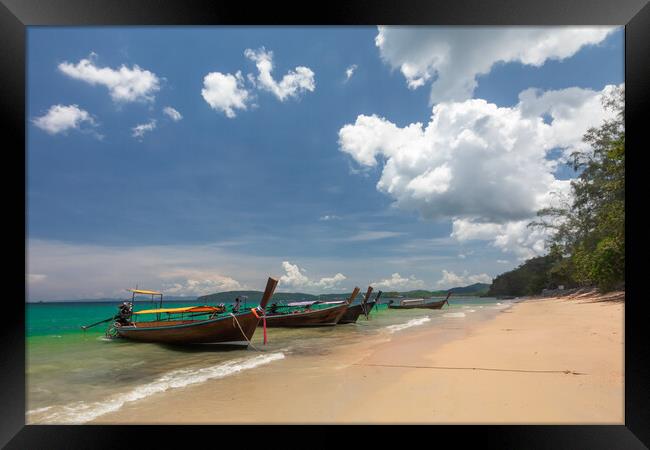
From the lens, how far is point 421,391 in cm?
369

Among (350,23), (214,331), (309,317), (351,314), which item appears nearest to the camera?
(350,23)

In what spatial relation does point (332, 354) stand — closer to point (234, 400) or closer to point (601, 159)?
point (234, 400)

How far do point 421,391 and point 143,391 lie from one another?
3.78 metres

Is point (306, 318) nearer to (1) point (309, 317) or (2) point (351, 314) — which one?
(1) point (309, 317)

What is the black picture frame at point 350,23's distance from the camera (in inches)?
87.7

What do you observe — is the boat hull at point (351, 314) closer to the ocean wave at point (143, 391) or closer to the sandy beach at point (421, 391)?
the ocean wave at point (143, 391)

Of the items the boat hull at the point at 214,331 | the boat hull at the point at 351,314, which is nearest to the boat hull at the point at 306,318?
the boat hull at the point at 351,314

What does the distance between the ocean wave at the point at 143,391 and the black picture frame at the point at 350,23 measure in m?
2.04

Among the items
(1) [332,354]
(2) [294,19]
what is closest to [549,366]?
(1) [332,354]

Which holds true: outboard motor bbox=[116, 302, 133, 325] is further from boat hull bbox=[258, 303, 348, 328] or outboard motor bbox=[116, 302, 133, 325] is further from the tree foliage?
the tree foliage

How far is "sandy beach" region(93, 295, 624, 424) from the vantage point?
302 cm

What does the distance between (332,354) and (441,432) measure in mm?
4922

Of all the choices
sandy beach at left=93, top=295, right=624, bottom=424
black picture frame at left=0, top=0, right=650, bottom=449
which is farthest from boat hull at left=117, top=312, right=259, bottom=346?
black picture frame at left=0, top=0, right=650, bottom=449

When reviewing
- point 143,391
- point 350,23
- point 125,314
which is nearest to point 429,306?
point 125,314
